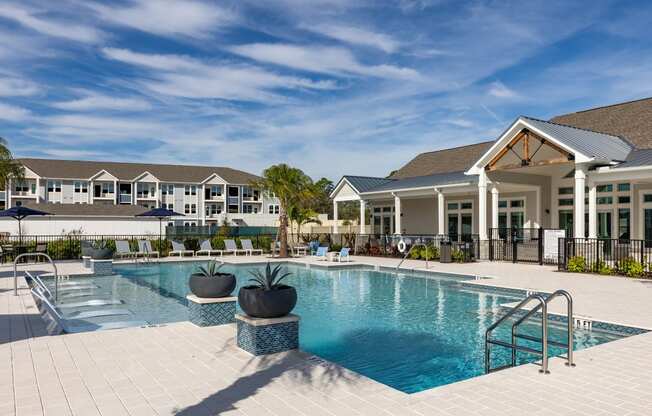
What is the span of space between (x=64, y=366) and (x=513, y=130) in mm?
19920

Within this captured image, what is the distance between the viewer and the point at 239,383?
521 cm

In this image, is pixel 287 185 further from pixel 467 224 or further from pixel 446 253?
pixel 446 253

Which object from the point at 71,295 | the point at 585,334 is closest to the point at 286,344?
the point at 585,334

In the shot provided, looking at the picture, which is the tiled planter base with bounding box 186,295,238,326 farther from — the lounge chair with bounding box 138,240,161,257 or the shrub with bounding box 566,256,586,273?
the lounge chair with bounding box 138,240,161,257

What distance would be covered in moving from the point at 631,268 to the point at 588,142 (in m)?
6.29

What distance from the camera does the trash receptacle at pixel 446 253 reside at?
70.6 ft

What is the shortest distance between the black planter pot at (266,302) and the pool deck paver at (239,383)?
557 millimetres

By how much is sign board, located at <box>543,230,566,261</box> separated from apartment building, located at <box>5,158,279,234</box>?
41840 millimetres

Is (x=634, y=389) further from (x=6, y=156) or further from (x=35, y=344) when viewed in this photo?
(x=6, y=156)

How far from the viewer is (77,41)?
→ 20562 millimetres

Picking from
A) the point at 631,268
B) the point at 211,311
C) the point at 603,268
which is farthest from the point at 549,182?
the point at 211,311

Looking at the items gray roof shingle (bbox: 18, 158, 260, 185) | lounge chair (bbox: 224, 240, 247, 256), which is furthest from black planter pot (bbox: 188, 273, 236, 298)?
gray roof shingle (bbox: 18, 158, 260, 185)

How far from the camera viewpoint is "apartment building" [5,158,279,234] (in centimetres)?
6119

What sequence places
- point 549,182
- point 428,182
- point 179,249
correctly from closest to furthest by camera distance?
point 549,182, point 179,249, point 428,182
